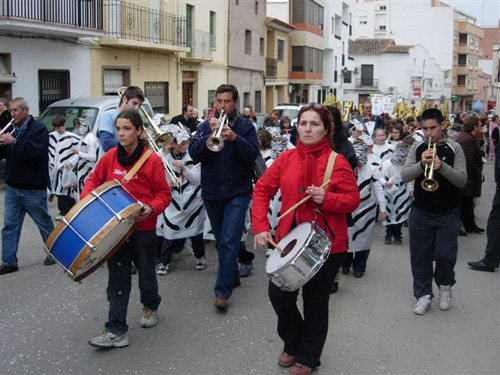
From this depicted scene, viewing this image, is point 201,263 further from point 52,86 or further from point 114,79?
point 114,79

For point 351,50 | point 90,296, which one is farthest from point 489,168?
point 351,50

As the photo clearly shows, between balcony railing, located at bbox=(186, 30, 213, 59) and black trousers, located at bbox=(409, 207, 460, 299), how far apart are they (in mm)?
21285

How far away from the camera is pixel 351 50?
65500 millimetres

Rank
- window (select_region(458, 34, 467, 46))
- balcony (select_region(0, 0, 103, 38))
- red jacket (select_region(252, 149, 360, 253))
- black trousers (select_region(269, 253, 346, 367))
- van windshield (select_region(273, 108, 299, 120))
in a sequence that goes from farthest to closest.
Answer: window (select_region(458, 34, 467, 46)) → van windshield (select_region(273, 108, 299, 120)) → balcony (select_region(0, 0, 103, 38)) → black trousers (select_region(269, 253, 346, 367)) → red jacket (select_region(252, 149, 360, 253))

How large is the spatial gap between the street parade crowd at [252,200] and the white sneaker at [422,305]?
14mm

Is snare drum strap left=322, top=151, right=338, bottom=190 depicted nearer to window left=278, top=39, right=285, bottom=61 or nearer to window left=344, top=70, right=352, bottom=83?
window left=278, top=39, right=285, bottom=61

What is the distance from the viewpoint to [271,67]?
130 ft

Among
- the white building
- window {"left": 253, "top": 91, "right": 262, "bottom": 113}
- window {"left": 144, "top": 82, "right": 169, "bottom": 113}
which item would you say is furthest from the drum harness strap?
the white building

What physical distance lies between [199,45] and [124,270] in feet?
75.8

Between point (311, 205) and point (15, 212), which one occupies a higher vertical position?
point (311, 205)

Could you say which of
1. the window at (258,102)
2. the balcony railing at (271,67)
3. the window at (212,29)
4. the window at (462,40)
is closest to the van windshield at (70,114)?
the window at (212,29)

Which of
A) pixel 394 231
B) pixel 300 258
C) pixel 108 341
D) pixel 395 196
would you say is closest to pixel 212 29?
pixel 395 196

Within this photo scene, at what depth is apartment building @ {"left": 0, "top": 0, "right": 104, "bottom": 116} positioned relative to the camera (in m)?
15.9

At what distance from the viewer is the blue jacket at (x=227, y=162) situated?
5.71m
